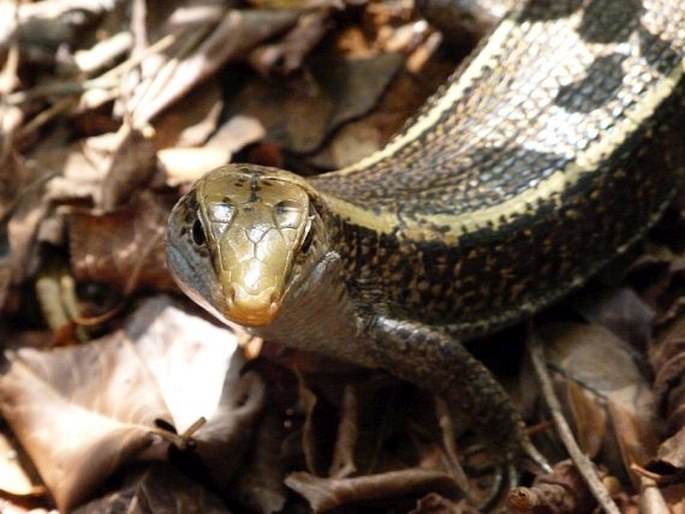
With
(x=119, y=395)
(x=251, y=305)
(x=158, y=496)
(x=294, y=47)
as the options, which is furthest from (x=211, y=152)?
(x=251, y=305)

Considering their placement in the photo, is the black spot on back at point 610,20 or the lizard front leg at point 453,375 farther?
the black spot on back at point 610,20

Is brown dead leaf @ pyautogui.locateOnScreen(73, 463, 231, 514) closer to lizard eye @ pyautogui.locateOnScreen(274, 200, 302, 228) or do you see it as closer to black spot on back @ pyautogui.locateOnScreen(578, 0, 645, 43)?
lizard eye @ pyautogui.locateOnScreen(274, 200, 302, 228)

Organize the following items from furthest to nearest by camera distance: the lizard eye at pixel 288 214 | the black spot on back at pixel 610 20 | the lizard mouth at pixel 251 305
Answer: the black spot on back at pixel 610 20 → the lizard eye at pixel 288 214 → the lizard mouth at pixel 251 305

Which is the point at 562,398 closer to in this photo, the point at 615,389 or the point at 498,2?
the point at 615,389

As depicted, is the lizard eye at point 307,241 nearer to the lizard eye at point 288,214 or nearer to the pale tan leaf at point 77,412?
the lizard eye at point 288,214

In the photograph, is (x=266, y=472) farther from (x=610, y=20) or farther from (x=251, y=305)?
(x=610, y=20)

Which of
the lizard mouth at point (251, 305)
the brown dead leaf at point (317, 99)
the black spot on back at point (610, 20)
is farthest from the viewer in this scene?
the brown dead leaf at point (317, 99)

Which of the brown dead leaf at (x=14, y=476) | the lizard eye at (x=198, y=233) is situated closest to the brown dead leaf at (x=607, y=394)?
the lizard eye at (x=198, y=233)

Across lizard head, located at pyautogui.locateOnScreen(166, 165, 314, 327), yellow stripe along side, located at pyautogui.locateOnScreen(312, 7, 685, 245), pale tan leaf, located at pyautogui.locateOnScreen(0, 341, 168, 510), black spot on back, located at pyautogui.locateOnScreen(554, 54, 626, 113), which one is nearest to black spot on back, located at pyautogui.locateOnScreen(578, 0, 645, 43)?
black spot on back, located at pyautogui.locateOnScreen(554, 54, 626, 113)
